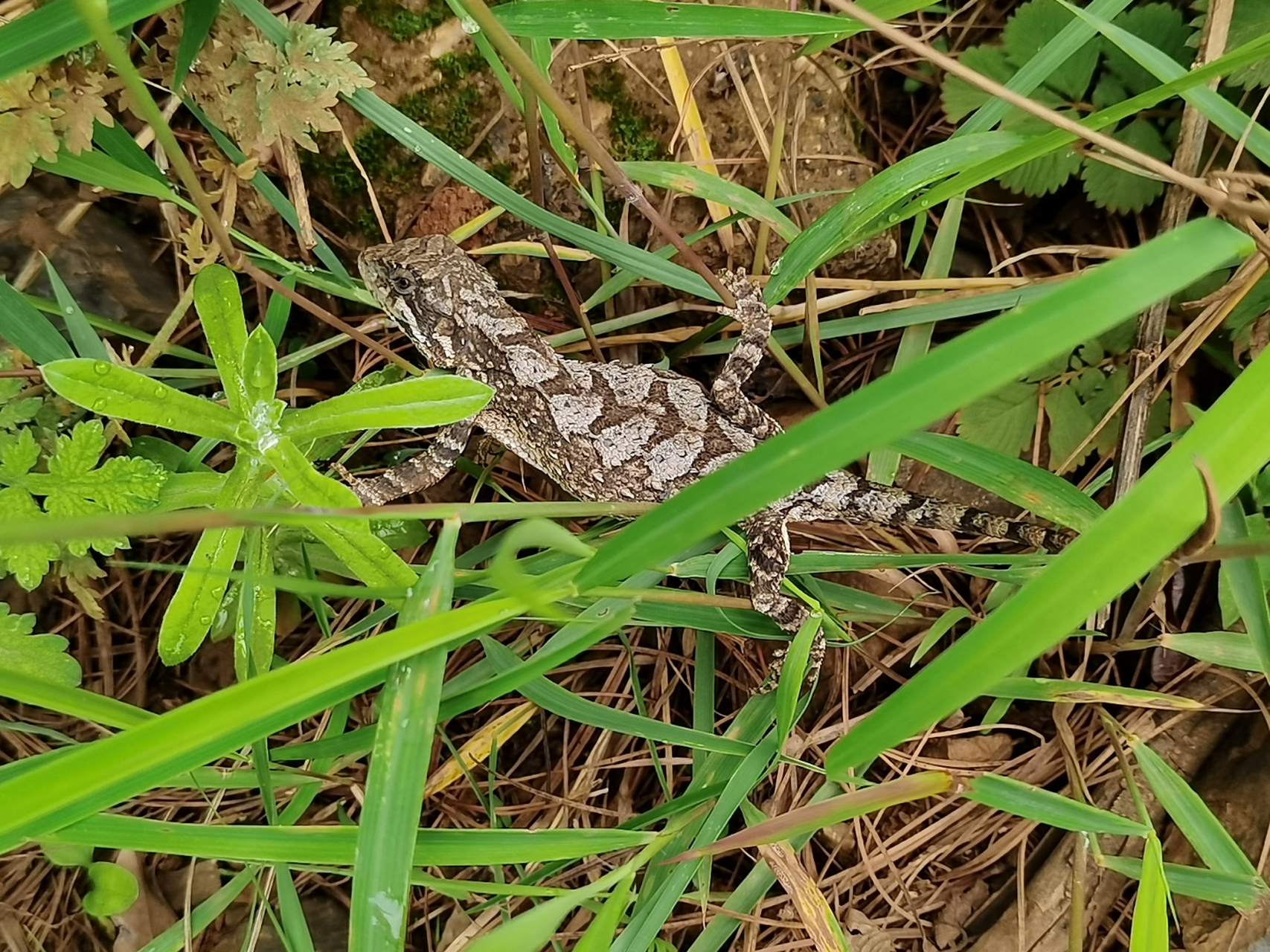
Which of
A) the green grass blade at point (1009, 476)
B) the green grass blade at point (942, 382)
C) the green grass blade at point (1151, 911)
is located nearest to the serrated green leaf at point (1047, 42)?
the green grass blade at point (1009, 476)

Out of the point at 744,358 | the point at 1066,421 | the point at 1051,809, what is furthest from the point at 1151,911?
the point at 744,358

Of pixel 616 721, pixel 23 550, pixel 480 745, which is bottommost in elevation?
pixel 480 745

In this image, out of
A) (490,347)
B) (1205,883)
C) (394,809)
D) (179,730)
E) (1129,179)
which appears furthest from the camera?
(490,347)

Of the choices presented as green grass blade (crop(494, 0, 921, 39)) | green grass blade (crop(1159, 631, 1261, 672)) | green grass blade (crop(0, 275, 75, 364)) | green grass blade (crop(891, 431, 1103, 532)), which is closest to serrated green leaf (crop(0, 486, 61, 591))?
green grass blade (crop(0, 275, 75, 364))

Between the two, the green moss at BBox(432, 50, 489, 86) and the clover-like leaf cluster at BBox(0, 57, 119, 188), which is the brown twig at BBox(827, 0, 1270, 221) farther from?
the clover-like leaf cluster at BBox(0, 57, 119, 188)

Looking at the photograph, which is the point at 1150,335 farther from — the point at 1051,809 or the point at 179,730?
the point at 179,730

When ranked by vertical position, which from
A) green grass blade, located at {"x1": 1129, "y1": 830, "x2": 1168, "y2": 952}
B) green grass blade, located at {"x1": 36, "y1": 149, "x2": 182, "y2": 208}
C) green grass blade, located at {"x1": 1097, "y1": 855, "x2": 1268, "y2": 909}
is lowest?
green grass blade, located at {"x1": 1097, "y1": 855, "x2": 1268, "y2": 909}

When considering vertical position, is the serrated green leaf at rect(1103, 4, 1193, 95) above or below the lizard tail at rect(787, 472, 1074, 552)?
above

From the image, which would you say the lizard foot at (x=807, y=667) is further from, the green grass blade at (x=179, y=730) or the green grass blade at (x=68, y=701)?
the green grass blade at (x=68, y=701)
